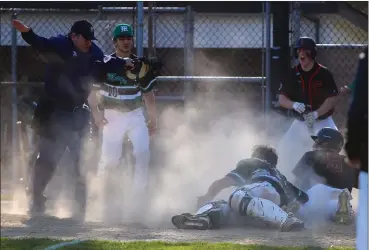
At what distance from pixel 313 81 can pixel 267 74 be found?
0.68 metres

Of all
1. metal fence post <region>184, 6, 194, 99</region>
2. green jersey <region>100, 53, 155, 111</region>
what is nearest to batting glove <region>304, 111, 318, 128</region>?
metal fence post <region>184, 6, 194, 99</region>

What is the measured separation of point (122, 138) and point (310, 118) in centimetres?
211

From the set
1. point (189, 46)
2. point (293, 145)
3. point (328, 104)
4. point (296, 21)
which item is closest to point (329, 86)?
point (328, 104)

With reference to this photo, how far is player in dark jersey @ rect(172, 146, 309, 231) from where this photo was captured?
6.82 m

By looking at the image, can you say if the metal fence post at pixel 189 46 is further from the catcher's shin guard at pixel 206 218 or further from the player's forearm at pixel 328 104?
the catcher's shin guard at pixel 206 218

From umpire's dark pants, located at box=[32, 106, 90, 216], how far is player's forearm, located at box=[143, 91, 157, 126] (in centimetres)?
65

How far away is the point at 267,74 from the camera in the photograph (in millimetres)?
9195

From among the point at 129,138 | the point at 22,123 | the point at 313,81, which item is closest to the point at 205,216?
the point at 129,138

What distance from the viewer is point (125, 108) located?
8266 millimetres

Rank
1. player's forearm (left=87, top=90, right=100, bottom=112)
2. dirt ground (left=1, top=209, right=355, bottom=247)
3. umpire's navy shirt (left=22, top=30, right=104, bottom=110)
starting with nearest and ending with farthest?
dirt ground (left=1, top=209, right=355, bottom=247) → umpire's navy shirt (left=22, top=30, right=104, bottom=110) → player's forearm (left=87, top=90, right=100, bottom=112)

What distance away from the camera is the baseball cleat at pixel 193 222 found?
22.5 feet

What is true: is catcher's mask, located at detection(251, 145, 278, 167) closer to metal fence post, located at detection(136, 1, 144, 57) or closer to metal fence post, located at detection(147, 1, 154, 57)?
metal fence post, located at detection(136, 1, 144, 57)

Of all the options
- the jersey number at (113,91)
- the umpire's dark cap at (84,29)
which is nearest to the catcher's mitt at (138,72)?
the jersey number at (113,91)

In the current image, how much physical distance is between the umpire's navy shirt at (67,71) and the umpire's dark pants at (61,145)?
14cm
